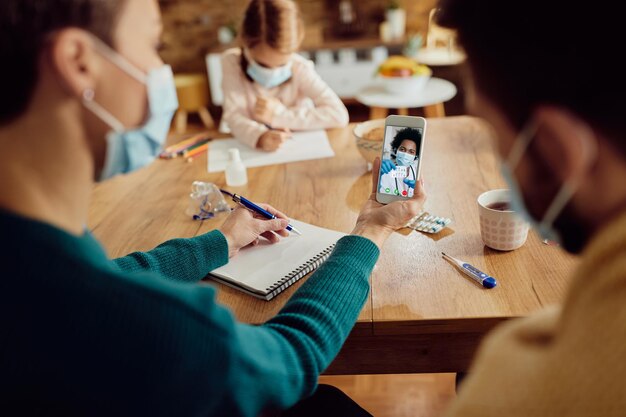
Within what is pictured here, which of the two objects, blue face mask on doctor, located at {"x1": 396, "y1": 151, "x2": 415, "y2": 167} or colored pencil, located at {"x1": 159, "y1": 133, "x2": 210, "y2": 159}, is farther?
colored pencil, located at {"x1": 159, "y1": 133, "x2": 210, "y2": 159}

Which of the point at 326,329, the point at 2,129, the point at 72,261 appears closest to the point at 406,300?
the point at 326,329

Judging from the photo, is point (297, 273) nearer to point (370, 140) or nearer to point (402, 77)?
point (370, 140)

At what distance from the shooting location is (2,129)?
1.88 ft

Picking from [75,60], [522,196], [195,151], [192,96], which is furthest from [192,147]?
[192,96]

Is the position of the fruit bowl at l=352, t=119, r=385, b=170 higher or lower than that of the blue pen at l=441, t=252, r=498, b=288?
lower

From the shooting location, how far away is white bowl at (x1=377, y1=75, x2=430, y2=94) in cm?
250

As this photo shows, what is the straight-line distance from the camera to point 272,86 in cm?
207

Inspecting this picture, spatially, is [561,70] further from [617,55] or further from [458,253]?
[458,253]

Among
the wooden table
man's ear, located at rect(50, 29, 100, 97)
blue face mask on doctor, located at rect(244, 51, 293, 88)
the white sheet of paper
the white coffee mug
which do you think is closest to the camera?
man's ear, located at rect(50, 29, 100, 97)

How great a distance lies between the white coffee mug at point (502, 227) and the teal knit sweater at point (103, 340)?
552mm

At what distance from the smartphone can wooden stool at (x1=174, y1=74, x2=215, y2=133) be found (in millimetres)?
3480

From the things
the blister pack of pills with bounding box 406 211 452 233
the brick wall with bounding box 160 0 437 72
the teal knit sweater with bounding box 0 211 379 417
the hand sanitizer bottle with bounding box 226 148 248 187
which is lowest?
the brick wall with bounding box 160 0 437 72

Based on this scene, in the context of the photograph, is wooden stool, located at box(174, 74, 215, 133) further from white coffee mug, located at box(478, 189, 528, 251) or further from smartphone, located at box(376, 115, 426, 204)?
white coffee mug, located at box(478, 189, 528, 251)

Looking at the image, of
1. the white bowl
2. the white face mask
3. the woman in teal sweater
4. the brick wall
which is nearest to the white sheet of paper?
the white bowl
